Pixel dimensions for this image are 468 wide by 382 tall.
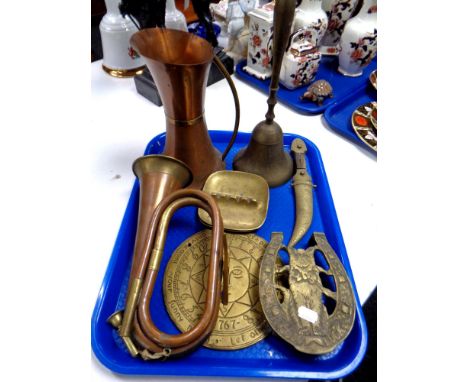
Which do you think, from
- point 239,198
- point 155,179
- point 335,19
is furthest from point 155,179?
point 335,19

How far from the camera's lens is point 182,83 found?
614 millimetres

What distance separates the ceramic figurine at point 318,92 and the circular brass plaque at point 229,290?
0.61 m

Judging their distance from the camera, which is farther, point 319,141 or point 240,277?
point 319,141

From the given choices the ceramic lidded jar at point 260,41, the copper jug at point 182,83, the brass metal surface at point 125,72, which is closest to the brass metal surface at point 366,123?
the ceramic lidded jar at point 260,41

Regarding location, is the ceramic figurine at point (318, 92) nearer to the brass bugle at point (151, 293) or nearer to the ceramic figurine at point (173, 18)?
the ceramic figurine at point (173, 18)

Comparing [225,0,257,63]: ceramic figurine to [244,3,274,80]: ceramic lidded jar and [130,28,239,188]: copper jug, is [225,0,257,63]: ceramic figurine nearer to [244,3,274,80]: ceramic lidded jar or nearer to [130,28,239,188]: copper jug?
[244,3,274,80]: ceramic lidded jar

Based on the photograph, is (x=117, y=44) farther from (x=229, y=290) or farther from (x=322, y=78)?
(x=229, y=290)

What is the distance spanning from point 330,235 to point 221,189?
26 cm

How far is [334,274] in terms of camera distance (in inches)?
24.6

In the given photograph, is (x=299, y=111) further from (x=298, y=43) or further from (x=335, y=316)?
(x=335, y=316)

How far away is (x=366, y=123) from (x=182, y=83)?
0.66 metres

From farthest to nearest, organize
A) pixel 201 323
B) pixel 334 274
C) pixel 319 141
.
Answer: pixel 319 141 → pixel 334 274 → pixel 201 323

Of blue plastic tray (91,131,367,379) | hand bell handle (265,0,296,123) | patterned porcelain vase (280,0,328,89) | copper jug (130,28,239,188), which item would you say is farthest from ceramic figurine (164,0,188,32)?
blue plastic tray (91,131,367,379)

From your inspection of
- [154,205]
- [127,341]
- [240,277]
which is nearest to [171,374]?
[127,341]
